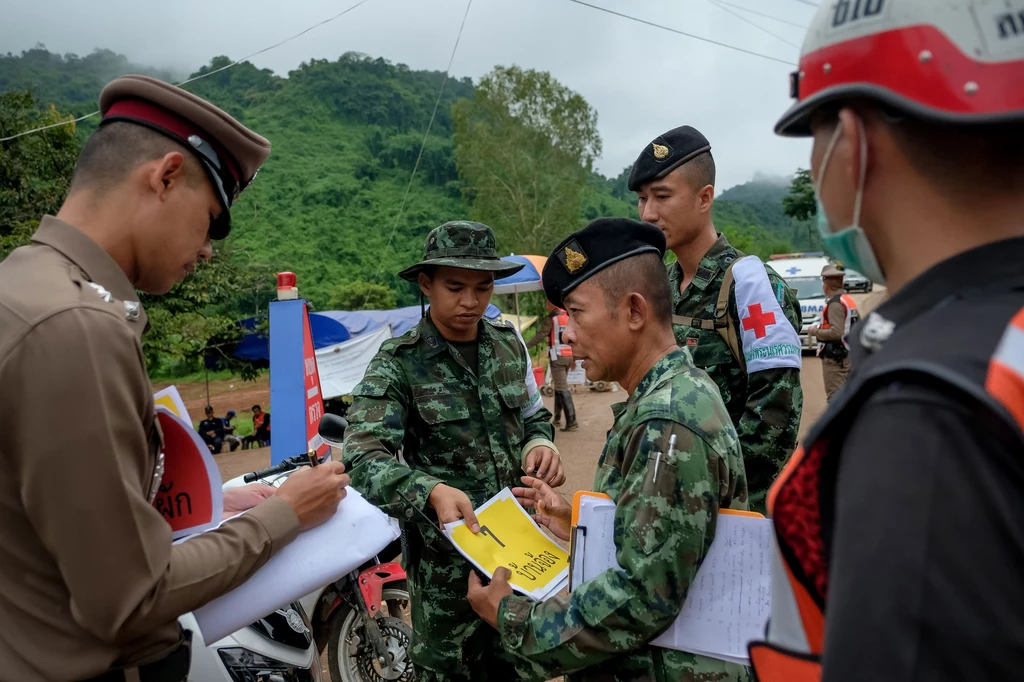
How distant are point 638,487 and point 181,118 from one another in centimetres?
140

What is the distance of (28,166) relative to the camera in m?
11.1

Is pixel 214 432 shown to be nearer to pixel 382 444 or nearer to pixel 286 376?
pixel 286 376

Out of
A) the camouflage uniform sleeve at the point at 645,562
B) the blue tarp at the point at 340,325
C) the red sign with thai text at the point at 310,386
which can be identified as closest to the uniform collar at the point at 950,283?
the camouflage uniform sleeve at the point at 645,562

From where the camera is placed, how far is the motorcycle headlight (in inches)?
98.8

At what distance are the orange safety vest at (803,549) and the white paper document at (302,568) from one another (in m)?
1.05

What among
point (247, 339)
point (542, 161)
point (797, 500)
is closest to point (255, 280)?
point (247, 339)

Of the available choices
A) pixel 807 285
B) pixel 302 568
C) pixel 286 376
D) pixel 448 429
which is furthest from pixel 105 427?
pixel 807 285

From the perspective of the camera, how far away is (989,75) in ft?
2.34

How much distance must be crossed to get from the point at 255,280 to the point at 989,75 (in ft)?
53.6

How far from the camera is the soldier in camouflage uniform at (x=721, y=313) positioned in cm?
273

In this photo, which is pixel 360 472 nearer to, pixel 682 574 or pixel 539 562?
pixel 539 562

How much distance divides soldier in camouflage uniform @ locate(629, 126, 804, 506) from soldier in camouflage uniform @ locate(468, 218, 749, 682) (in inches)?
39.6

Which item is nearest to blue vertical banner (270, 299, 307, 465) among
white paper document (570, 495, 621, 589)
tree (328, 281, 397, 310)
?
white paper document (570, 495, 621, 589)

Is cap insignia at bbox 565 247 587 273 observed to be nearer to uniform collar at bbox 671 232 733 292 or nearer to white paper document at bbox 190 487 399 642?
white paper document at bbox 190 487 399 642
